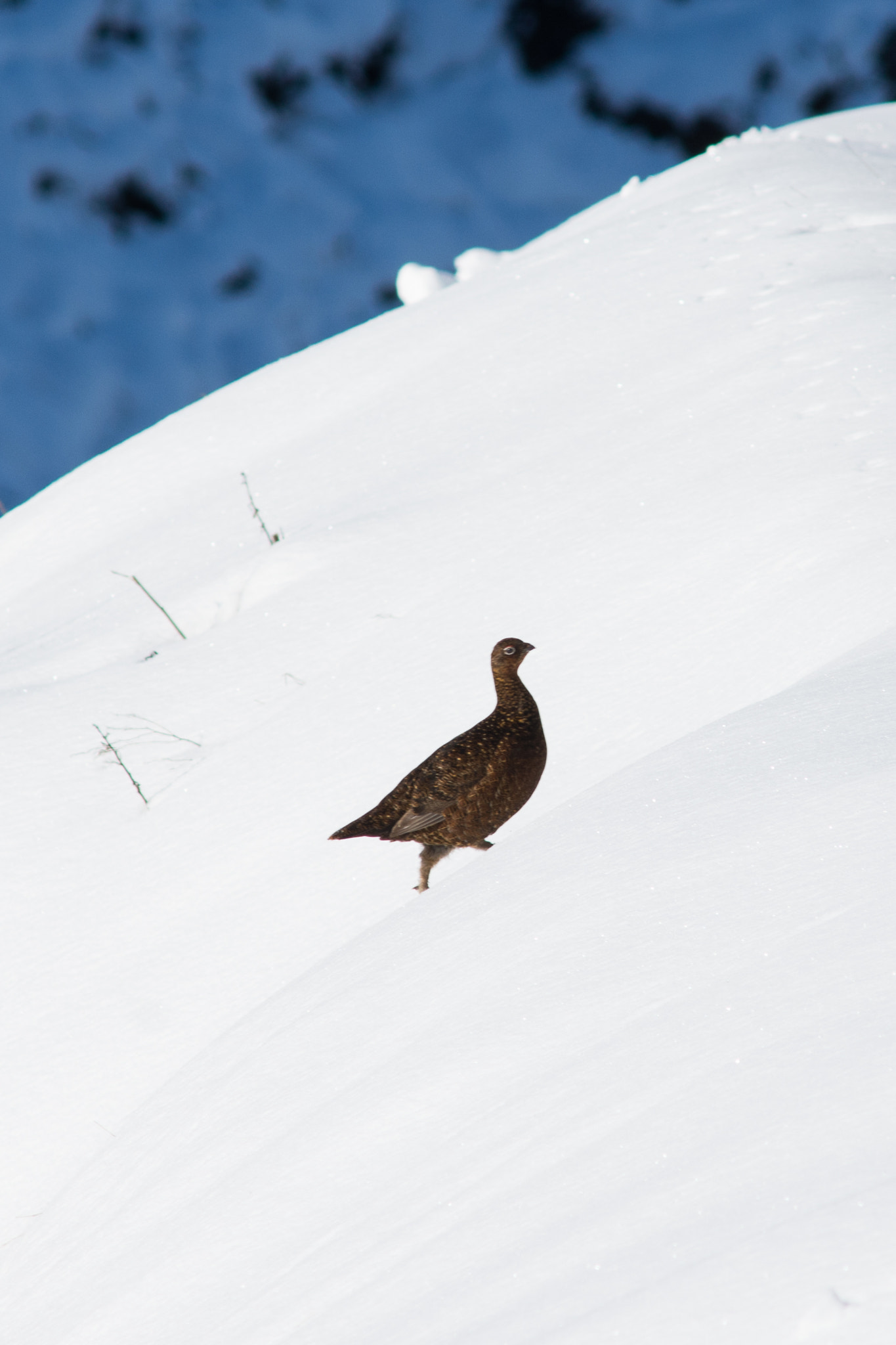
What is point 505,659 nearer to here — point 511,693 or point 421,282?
point 511,693

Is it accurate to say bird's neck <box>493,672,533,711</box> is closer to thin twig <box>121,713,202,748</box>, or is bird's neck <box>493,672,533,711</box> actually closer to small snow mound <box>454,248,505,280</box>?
thin twig <box>121,713,202,748</box>

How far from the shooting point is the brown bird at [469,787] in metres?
1.96

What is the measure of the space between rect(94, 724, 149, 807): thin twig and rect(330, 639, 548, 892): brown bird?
0.62 metres

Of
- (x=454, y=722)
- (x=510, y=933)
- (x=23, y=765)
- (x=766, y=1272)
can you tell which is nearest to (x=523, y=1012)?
(x=510, y=933)

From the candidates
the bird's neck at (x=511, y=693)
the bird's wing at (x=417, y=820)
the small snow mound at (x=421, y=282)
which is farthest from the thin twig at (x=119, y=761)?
the small snow mound at (x=421, y=282)

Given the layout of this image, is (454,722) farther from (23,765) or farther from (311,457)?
(311,457)

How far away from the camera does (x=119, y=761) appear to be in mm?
2443

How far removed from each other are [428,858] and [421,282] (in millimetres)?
5819

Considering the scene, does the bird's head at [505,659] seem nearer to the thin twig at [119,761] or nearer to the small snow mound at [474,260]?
the thin twig at [119,761]

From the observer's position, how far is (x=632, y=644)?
236 centimetres

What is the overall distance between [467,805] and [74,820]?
0.99m

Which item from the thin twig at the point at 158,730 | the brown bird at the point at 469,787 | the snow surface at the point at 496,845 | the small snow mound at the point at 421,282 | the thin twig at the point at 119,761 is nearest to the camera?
the snow surface at the point at 496,845

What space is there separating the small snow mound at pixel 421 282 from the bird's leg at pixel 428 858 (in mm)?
5626

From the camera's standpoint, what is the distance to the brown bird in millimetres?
1961
